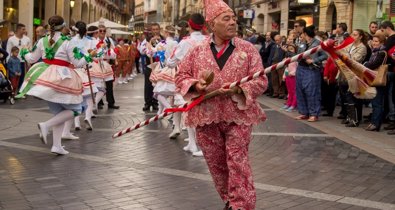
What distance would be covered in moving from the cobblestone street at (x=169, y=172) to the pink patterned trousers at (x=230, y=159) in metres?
0.64

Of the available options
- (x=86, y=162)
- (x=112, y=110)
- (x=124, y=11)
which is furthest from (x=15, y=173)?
(x=124, y=11)

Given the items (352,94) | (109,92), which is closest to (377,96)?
(352,94)

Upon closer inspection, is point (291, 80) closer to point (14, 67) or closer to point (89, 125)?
point (89, 125)

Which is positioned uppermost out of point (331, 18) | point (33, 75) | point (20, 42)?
point (331, 18)

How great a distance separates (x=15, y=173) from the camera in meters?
6.60

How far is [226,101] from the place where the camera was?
468cm

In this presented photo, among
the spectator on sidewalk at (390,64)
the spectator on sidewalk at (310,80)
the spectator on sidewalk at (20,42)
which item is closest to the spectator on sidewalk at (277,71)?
the spectator on sidewalk at (310,80)

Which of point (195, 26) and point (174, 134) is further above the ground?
point (195, 26)

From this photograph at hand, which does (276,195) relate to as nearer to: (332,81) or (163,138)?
(163,138)

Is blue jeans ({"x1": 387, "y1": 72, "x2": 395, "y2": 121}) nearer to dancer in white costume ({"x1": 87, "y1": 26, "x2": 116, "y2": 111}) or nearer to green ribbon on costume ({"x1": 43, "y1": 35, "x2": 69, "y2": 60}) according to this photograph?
dancer in white costume ({"x1": 87, "y1": 26, "x2": 116, "y2": 111})

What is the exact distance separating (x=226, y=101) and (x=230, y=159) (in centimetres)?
49

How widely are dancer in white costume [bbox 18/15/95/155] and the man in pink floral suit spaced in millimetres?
3261

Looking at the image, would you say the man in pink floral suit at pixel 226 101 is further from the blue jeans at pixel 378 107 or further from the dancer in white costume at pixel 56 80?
the blue jeans at pixel 378 107

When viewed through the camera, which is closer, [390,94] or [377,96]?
[377,96]
